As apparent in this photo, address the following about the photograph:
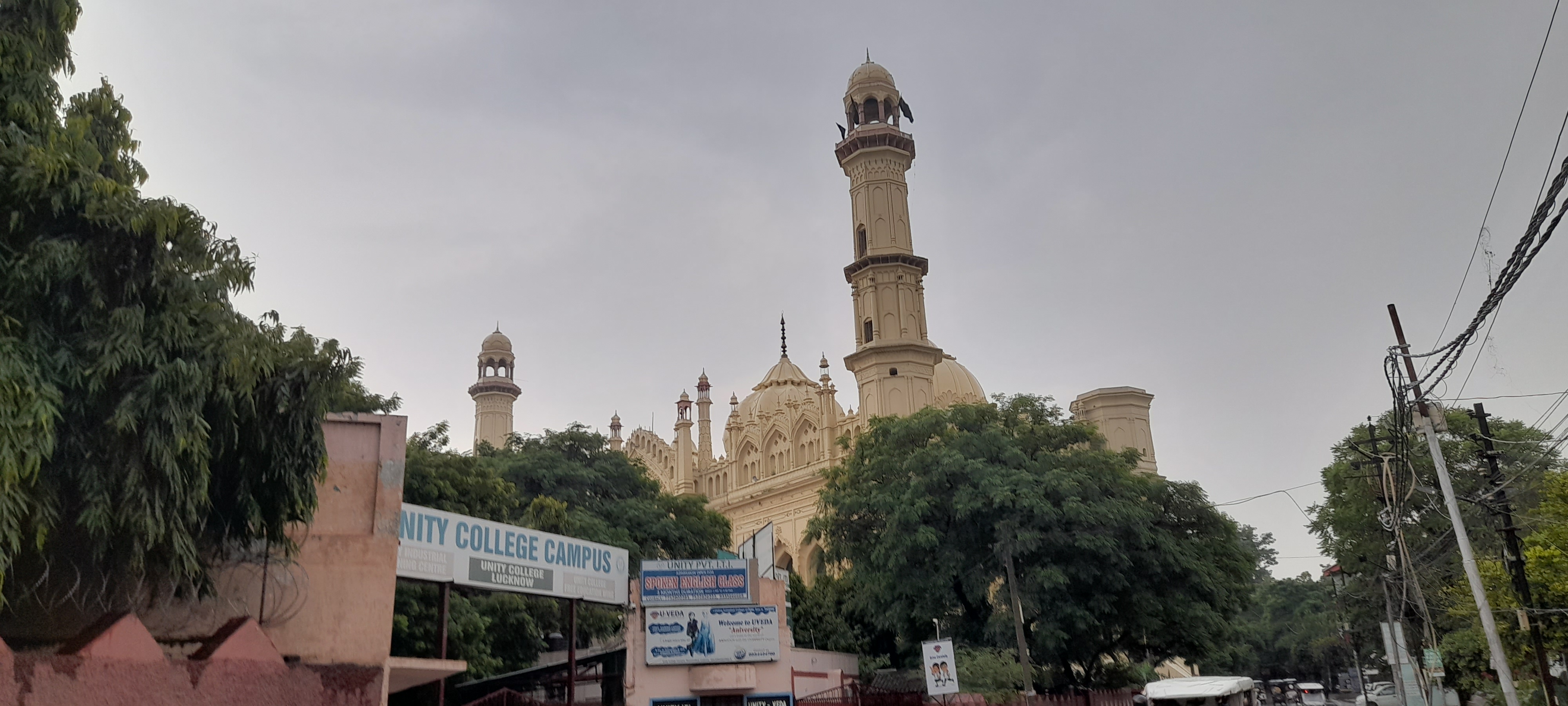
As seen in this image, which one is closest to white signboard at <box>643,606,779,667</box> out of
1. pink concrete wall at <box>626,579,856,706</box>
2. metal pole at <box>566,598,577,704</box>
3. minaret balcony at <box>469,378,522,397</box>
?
pink concrete wall at <box>626,579,856,706</box>

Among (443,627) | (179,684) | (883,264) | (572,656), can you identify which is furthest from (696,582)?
(883,264)

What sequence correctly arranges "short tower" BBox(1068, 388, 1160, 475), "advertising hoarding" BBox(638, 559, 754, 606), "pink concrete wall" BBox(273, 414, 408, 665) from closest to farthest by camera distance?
"pink concrete wall" BBox(273, 414, 408, 665)
"advertising hoarding" BBox(638, 559, 754, 606)
"short tower" BBox(1068, 388, 1160, 475)

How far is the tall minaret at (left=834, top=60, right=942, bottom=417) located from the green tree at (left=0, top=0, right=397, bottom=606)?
3020 centimetres

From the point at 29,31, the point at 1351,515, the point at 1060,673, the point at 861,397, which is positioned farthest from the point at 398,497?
the point at 1351,515

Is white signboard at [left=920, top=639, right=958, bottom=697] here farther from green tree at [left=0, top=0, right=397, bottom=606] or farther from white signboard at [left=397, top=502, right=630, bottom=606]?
green tree at [left=0, top=0, right=397, bottom=606]

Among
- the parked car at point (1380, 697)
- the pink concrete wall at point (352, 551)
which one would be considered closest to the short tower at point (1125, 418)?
the parked car at point (1380, 697)

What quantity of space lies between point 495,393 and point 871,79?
28888 millimetres

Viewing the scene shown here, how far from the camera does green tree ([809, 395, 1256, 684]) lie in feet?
85.0

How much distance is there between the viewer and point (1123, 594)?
26984 mm

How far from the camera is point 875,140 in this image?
43.4 m

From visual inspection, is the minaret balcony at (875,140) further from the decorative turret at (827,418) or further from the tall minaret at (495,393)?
the tall minaret at (495,393)

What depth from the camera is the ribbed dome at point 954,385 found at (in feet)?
146

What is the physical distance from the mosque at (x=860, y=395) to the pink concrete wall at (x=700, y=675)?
18.3 m

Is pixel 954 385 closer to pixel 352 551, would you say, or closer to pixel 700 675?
pixel 700 675
